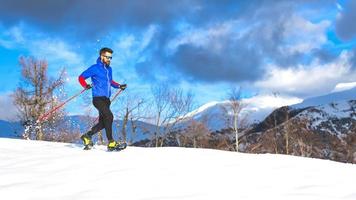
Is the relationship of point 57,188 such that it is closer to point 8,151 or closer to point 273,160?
point 273,160

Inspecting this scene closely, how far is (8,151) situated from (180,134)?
52.5m

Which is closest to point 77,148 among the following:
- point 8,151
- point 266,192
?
point 8,151

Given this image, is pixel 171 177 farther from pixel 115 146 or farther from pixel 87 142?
pixel 87 142

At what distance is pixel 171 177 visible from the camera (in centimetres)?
745

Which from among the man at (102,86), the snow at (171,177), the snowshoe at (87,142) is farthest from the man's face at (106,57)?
the snow at (171,177)

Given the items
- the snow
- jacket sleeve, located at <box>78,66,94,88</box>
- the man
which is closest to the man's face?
the man

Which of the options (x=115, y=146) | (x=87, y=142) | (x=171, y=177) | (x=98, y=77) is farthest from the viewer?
(x=87, y=142)

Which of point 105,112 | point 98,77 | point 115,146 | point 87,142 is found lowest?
point 115,146

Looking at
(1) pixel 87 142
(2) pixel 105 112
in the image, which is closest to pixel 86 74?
(2) pixel 105 112

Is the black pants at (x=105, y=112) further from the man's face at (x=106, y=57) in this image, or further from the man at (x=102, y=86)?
the man's face at (x=106, y=57)

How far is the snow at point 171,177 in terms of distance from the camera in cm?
642

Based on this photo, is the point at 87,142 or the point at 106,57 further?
the point at 87,142

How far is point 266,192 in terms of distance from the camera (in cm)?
635

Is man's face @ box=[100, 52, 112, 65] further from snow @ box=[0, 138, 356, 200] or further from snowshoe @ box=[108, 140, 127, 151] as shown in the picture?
snow @ box=[0, 138, 356, 200]
